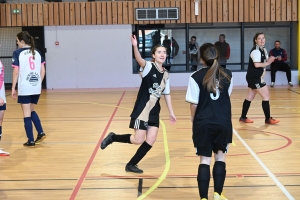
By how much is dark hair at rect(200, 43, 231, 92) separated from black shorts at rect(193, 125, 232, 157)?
1.11 ft

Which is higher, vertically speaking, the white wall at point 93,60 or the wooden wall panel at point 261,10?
the wooden wall panel at point 261,10

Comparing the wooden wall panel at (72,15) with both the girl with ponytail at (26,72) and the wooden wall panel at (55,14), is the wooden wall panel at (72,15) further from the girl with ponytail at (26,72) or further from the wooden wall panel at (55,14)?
the girl with ponytail at (26,72)

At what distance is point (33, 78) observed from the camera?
7520mm

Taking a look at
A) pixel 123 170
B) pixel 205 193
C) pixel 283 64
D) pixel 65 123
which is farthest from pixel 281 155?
pixel 283 64

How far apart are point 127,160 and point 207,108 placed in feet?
8.33

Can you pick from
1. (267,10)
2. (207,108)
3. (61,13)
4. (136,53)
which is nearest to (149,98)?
(136,53)

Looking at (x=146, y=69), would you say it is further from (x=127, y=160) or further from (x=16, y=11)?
(x=16, y=11)

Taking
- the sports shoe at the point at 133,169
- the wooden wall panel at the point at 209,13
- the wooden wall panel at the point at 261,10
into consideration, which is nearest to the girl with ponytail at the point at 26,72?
the sports shoe at the point at 133,169

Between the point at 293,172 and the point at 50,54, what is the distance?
13564mm

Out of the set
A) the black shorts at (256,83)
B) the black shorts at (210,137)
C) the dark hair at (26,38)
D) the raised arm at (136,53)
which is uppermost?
the dark hair at (26,38)

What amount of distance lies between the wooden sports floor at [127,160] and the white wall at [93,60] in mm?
7160

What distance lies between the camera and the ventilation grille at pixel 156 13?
17938 mm

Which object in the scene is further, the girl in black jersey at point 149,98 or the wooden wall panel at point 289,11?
the wooden wall panel at point 289,11

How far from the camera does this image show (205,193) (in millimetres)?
4516
